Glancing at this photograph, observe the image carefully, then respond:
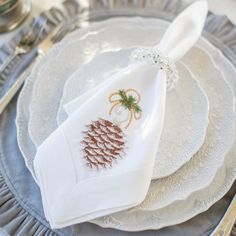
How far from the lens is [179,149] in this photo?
623 millimetres

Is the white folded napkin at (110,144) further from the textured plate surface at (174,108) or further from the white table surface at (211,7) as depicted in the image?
the white table surface at (211,7)

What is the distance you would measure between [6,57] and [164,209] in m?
0.41

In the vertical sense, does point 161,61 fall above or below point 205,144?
above

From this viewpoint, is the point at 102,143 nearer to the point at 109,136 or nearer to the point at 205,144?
the point at 109,136

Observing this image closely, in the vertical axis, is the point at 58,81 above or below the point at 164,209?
above

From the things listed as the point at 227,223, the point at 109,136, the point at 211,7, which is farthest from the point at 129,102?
the point at 211,7

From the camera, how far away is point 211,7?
848mm

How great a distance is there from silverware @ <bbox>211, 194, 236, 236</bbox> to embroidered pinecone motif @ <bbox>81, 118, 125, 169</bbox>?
0.54ft

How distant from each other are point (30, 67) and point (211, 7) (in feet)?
1.21

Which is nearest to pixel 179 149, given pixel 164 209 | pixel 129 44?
pixel 164 209

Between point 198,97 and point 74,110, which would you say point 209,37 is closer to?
point 198,97

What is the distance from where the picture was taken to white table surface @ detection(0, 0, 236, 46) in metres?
0.84

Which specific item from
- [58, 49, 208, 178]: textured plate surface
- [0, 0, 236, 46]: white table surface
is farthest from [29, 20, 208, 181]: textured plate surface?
[0, 0, 236, 46]: white table surface

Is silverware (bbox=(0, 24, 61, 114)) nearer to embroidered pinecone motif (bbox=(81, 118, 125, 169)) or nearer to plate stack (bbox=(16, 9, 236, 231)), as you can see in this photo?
plate stack (bbox=(16, 9, 236, 231))
